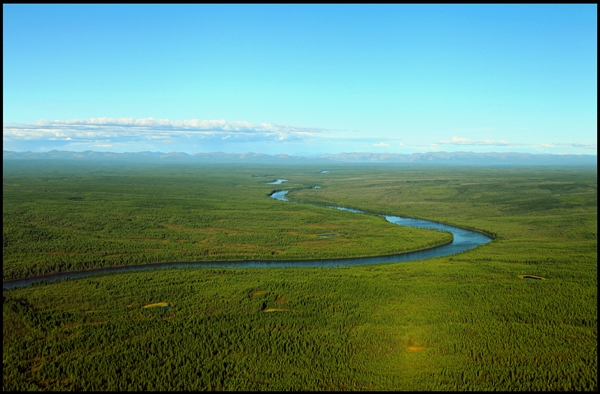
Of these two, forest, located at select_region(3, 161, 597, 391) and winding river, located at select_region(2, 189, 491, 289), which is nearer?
forest, located at select_region(3, 161, 597, 391)

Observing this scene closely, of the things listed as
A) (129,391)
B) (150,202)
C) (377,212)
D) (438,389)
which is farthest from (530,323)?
(150,202)

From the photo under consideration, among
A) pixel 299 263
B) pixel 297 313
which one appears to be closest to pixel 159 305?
pixel 297 313

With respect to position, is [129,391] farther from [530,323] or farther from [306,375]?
[530,323]

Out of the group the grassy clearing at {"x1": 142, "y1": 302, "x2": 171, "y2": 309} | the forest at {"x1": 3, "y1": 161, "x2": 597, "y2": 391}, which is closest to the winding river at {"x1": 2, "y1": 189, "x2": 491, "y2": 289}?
the forest at {"x1": 3, "y1": 161, "x2": 597, "y2": 391}

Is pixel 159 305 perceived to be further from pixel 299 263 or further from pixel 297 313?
pixel 299 263

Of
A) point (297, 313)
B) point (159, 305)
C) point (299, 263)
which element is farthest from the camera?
point (299, 263)

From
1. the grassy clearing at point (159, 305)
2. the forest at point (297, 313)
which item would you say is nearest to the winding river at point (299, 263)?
the forest at point (297, 313)

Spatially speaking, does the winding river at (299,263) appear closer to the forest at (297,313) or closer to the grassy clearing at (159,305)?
the forest at (297,313)

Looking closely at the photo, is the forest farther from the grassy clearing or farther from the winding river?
the winding river
